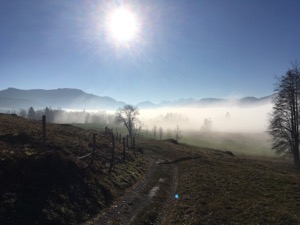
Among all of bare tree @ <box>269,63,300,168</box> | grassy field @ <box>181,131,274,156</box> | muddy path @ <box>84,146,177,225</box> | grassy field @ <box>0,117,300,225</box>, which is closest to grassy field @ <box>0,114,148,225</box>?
grassy field @ <box>0,117,300,225</box>

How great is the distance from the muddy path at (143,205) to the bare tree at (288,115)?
26403 millimetres

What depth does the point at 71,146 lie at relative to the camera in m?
30.3

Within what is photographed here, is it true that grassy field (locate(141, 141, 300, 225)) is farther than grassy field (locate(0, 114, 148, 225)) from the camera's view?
Yes

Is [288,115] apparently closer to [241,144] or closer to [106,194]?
[106,194]

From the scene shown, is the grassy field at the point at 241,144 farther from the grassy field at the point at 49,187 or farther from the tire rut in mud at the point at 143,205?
the grassy field at the point at 49,187

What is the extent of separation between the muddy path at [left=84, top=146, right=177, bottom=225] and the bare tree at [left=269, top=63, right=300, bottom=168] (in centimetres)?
2640

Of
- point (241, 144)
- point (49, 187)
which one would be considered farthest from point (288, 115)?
point (241, 144)

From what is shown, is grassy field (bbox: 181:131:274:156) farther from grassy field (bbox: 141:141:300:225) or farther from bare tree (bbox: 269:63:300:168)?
grassy field (bbox: 141:141:300:225)

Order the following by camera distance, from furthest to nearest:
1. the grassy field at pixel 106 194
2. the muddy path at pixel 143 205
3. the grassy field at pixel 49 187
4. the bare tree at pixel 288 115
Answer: the bare tree at pixel 288 115 < the muddy path at pixel 143 205 < the grassy field at pixel 106 194 < the grassy field at pixel 49 187


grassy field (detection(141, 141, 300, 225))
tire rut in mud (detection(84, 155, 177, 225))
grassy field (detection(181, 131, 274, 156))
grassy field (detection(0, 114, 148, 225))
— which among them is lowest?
grassy field (detection(181, 131, 274, 156))

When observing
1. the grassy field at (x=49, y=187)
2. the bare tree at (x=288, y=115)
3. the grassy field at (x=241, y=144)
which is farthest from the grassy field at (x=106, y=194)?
the grassy field at (x=241, y=144)

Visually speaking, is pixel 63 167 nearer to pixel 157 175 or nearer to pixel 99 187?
pixel 99 187

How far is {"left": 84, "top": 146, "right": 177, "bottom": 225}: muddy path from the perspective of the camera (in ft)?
53.9

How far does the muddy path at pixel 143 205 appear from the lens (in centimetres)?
1642
